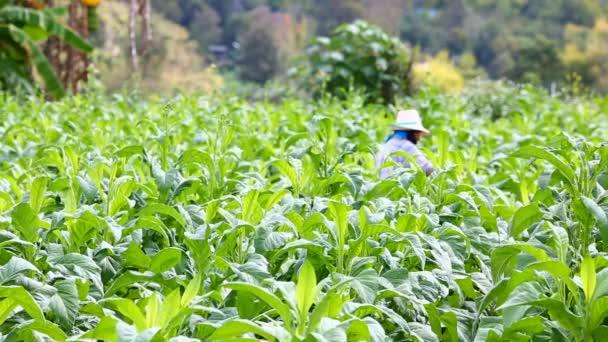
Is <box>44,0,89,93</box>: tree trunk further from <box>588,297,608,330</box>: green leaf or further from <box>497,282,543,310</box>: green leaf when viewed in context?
<box>588,297,608,330</box>: green leaf

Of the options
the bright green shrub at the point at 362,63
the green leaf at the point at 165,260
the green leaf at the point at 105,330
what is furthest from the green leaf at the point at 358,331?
the bright green shrub at the point at 362,63

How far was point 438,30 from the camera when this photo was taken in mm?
62281

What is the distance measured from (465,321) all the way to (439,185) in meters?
1.04

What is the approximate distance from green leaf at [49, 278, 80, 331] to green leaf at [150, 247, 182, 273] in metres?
0.30

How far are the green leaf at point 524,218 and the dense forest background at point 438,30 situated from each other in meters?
40.9

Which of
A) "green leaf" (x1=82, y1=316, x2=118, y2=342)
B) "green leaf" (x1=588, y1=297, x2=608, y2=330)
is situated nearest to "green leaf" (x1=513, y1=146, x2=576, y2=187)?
"green leaf" (x1=588, y1=297, x2=608, y2=330)

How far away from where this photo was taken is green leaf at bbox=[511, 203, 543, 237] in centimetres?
306

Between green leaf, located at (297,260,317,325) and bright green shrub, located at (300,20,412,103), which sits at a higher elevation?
green leaf, located at (297,260,317,325)

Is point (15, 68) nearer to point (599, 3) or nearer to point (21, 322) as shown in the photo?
point (21, 322)

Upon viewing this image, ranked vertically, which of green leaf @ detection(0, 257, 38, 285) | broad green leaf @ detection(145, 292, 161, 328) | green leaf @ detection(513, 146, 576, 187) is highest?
green leaf @ detection(513, 146, 576, 187)

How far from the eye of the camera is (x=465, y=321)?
280cm

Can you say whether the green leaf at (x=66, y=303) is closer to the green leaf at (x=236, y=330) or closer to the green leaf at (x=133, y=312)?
the green leaf at (x=133, y=312)

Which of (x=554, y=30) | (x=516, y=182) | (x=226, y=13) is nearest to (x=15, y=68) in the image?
(x=516, y=182)

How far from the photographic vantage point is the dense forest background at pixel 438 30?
47.8 m
